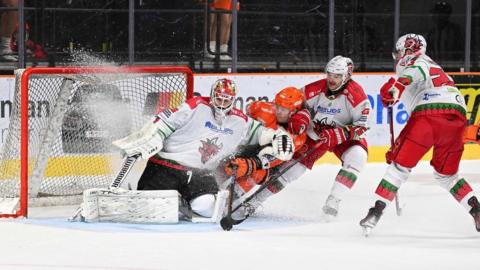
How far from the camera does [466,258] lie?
5.39 meters

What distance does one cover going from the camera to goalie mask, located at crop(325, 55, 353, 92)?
678 cm

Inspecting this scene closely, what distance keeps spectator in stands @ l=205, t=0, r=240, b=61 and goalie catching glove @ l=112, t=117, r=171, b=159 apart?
2992 millimetres

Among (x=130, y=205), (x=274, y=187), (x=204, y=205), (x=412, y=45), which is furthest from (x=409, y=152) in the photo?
(x=130, y=205)

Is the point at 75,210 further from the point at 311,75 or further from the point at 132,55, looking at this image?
the point at 311,75

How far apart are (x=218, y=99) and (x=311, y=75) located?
10.4 ft

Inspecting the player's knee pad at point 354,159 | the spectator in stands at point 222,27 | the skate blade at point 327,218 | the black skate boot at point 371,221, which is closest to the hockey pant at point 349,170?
the player's knee pad at point 354,159

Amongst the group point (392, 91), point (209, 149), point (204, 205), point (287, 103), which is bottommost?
point (204, 205)

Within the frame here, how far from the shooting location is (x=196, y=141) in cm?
645

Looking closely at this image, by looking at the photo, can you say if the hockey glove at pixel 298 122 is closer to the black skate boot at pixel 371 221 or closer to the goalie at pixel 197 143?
the goalie at pixel 197 143

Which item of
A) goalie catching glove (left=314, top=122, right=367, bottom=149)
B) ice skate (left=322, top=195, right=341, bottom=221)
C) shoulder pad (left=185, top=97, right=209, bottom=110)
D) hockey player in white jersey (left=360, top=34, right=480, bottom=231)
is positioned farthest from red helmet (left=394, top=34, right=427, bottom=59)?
shoulder pad (left=185, top=97, right=209, bottom=110)

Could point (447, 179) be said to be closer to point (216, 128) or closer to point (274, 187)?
point (274, 187)

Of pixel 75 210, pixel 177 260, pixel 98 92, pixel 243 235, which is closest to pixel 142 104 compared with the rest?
pixel 98 92

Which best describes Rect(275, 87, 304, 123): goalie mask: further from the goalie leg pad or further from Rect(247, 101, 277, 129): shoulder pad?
the goalie leg pad

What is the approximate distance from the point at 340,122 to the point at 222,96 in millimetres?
861
